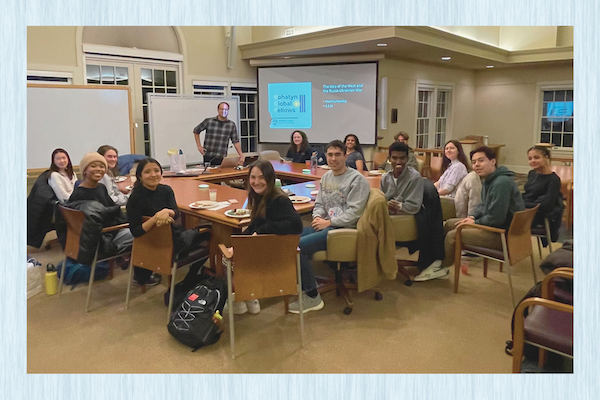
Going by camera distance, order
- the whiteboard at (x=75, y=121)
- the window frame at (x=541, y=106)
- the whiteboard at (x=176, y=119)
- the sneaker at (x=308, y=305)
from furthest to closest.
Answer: the window frame at (x=541, y=106) < the whiteboard at (x=176, y=119) < the whiteboard at (x=75, y=121) < the sneaker at (x=308, y=305)

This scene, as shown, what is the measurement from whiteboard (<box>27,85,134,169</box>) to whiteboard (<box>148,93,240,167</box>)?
0.42 meters

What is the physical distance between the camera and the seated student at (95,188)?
3.10m

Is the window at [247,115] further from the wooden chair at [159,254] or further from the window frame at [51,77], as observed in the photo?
the wooden chair at [159,254]

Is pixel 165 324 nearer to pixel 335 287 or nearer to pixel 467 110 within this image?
pixel 335 287

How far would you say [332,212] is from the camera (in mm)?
3164

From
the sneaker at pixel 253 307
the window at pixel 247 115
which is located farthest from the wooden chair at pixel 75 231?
the window at pixel 247 115

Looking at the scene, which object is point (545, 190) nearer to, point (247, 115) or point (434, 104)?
point (247, 115)

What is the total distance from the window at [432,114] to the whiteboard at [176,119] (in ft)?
12.1

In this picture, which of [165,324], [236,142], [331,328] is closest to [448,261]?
[331,328]

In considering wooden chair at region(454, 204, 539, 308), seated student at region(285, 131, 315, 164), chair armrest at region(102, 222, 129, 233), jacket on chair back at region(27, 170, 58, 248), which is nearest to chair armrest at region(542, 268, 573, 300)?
wooden chair at region(454, 204, 539, 308)

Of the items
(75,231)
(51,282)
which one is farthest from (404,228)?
(51,282)

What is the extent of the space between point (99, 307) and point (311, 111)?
5.13 meters

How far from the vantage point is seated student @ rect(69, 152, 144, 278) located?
10.2ft

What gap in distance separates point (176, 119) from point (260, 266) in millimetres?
4600
